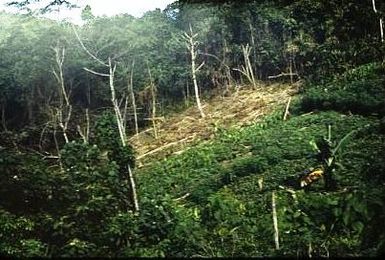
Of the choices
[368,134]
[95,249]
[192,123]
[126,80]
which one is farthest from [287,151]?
[126,80]

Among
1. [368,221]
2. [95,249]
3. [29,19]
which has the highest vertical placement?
[29,19]

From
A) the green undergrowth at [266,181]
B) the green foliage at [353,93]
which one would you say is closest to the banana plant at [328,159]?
the green undergrowth at [266,181]

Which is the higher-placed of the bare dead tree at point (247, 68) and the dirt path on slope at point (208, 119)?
the bare dead tree at point (247, 68)

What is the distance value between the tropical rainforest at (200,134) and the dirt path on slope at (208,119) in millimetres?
145

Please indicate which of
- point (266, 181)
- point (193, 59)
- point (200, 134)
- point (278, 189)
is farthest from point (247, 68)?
point (278, 189)

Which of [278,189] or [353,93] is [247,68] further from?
[278,189]

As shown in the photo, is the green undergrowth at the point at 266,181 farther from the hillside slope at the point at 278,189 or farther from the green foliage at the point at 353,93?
the green foliage at the point at 353,93

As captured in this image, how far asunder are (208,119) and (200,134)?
2.17m

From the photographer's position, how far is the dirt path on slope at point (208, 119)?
2492 centimetres

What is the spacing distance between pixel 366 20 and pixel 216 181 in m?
14.3

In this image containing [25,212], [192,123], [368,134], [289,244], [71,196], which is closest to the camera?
[289,244]

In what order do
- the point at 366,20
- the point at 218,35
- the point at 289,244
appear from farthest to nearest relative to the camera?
1. the point at 218,35
2. the point at 366,20
3. the point at 289,244

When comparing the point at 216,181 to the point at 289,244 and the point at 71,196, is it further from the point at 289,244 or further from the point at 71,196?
the point at 289,244

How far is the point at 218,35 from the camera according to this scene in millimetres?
32719
